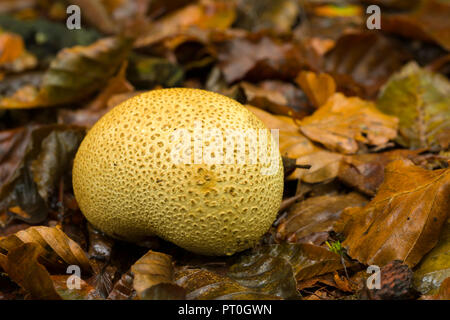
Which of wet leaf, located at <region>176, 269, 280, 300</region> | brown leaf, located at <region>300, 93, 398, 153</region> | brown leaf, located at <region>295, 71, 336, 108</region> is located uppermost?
brown leaf, located at <region>295, 71, 336, 108</region>

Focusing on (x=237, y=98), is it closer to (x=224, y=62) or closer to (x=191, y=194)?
(x=224, y=62)

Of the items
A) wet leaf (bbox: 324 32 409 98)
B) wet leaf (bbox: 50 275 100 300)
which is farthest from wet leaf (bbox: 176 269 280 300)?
wet leaf (bbox: 324 32 409 98)

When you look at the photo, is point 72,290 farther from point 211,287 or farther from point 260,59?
point 260,59

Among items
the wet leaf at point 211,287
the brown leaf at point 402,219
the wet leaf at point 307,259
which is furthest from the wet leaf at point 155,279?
the brown leaf at point 402,219

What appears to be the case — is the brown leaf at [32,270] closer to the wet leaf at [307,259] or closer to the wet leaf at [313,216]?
the wet leaf at [307,259]

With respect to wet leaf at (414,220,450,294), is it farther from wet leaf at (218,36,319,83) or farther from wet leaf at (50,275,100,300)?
wet leaf at (218,36,319,83)
